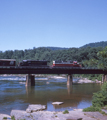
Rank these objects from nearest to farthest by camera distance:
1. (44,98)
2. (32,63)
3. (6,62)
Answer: (44,98)
(6,62)
(32,63)

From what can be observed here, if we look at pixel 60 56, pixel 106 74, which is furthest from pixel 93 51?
pixel 106 74

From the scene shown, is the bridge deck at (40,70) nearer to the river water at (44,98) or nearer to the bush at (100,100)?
the river water at (44,98)

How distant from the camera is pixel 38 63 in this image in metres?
65.4

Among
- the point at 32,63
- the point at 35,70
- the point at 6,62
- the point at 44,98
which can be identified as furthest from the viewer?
the point at 32,63

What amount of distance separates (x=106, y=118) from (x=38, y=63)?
4564 cm

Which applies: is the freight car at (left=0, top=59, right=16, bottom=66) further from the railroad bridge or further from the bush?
the bush

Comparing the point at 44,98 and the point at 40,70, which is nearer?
the point at 44,98

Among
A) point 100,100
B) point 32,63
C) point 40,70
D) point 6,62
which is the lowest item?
point 100,100

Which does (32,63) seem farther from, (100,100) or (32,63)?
(100,100)

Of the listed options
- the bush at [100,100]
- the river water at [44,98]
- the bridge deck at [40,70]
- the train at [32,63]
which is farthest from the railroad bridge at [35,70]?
the bush at [100,100]

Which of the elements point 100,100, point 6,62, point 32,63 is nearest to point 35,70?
point 32,63

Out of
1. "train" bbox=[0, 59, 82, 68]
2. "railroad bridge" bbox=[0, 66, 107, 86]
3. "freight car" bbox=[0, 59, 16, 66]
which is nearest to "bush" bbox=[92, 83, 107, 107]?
"railroad bridge" bbox=[0, 66, 107, 86]

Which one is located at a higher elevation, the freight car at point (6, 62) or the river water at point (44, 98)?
the freight car at point (6, 62)

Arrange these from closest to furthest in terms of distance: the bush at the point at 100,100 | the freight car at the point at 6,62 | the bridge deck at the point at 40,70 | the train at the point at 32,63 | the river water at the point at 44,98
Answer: the bush at the point at 100,100 < the river water at the point at 44,98 < the bridge deck at the point at 40,70 < the freight car at the point at 6,62 < the train at the point at 32,63
